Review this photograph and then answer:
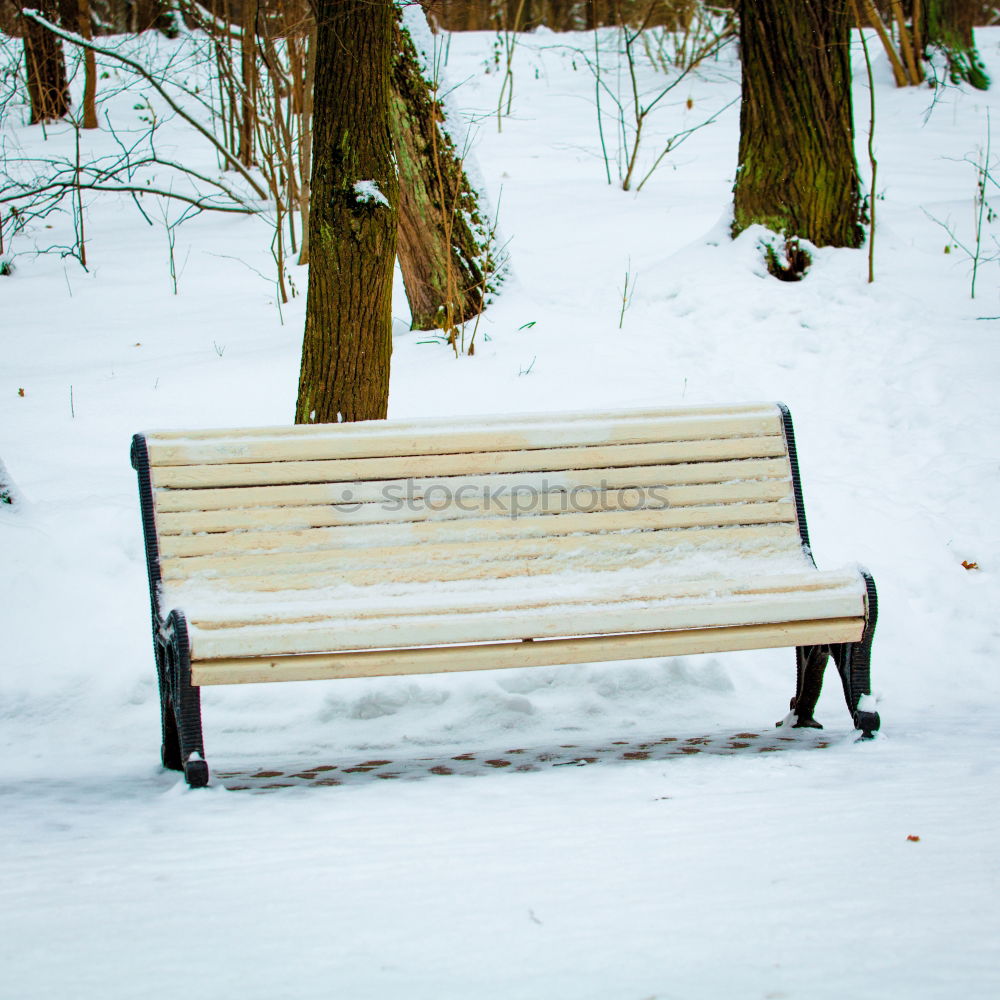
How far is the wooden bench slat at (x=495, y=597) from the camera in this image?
2551mm

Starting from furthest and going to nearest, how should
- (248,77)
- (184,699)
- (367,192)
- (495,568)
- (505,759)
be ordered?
(248,77) → (367,192) → (495,568) → (505,759) → (184,699)

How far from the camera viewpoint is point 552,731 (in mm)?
3189

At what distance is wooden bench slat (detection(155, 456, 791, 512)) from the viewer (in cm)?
287

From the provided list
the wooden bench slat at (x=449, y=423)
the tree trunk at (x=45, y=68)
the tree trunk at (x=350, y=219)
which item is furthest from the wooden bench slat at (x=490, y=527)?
the tree trunk at (x=45, y=68)

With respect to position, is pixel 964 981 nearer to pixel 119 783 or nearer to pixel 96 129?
pixel 119 783

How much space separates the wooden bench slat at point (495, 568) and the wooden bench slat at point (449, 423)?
35cm

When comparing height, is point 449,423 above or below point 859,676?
above

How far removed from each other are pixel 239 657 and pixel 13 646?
132 centimetres

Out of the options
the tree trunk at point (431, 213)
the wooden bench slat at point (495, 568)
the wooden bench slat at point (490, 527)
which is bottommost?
the wooden bench slat at point (495, 568)

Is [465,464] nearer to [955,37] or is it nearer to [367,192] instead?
[367,192]

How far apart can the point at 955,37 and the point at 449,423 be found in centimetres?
1228

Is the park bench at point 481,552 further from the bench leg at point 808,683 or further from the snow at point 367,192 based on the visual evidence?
the snow at point 367,192

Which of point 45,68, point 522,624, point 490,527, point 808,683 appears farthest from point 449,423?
point 45,68

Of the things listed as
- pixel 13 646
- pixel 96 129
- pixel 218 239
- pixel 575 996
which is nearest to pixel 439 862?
pixel 575 996
